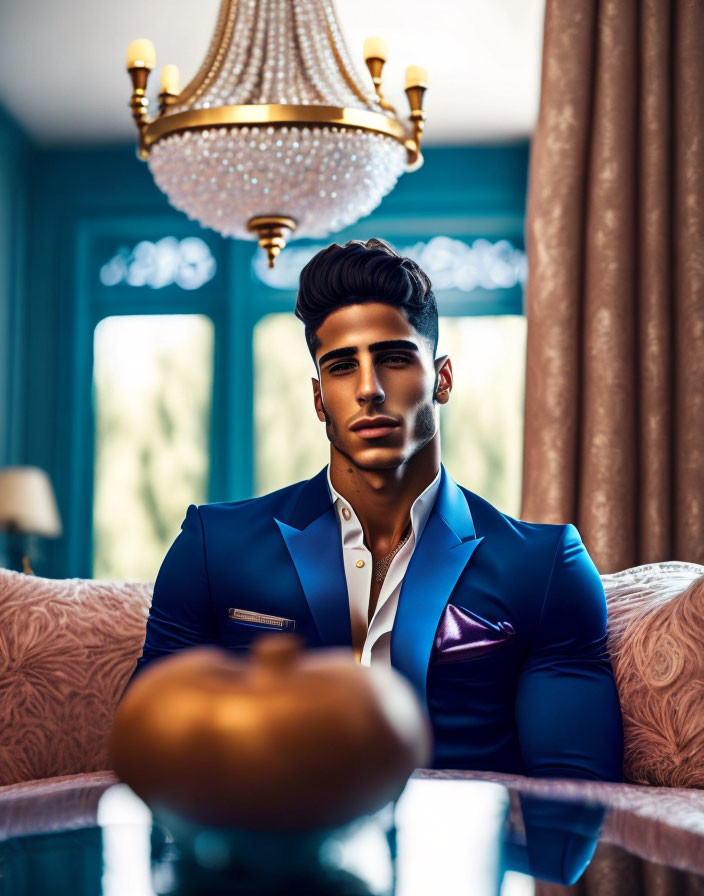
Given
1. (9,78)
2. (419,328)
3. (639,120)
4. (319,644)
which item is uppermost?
(9,78)

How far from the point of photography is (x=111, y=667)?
5.70 feet

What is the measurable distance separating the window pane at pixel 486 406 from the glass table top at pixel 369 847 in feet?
15.7

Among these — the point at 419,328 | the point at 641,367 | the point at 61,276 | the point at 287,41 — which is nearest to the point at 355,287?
the point at 419,328

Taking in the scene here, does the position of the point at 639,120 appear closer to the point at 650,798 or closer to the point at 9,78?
the point at 650,798

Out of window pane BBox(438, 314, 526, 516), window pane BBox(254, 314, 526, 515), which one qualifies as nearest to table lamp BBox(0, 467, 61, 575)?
window pane BBox(254, 314, 526, 515)

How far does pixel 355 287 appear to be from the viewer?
1628 mm

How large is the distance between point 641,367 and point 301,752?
248cm

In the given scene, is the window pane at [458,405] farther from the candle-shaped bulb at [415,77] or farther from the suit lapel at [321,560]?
the suit lapel at [321,560]

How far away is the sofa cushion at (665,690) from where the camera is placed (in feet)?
4.81

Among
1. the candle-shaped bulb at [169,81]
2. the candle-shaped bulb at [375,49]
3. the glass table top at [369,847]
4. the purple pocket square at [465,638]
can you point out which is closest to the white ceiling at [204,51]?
the candle-shaped bulb at [375,49]

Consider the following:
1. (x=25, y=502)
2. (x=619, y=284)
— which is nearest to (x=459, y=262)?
(x=25, y=502)

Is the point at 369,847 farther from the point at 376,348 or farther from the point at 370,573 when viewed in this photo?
the point at 376,348

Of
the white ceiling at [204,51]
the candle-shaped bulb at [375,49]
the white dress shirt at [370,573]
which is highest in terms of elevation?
the white ceiling at [204,51]

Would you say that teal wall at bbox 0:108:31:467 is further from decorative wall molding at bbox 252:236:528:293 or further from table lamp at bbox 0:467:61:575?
decorative wall molding at bbox 252:236:528:293
